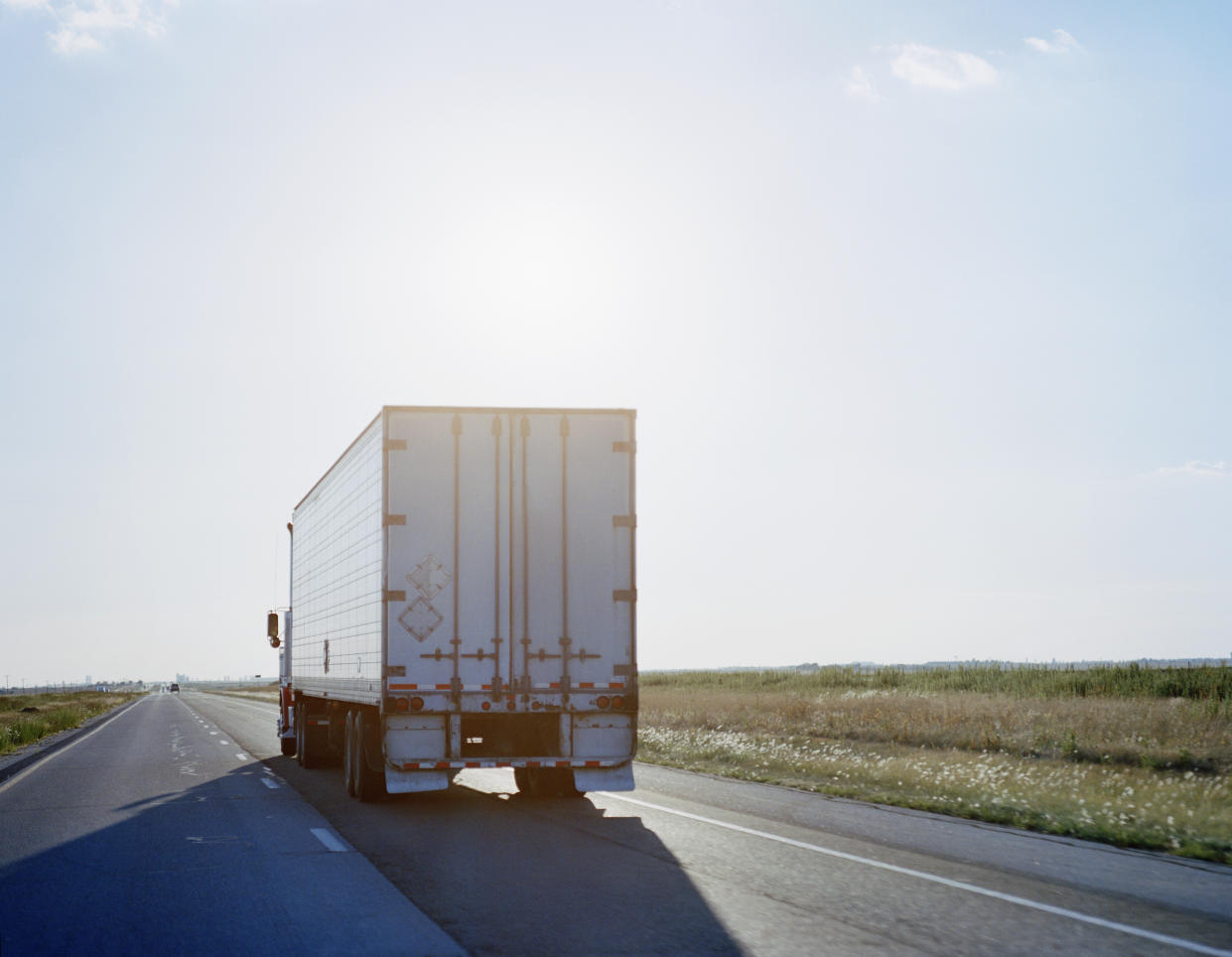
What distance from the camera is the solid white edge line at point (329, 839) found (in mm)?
10828

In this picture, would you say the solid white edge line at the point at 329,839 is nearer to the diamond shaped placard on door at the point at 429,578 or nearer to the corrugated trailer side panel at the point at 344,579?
the corrugated trailer side panel at the point at 344,579

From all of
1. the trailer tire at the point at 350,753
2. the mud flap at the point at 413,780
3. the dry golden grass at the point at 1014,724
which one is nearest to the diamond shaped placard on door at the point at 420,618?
the mud flap at the point at 413,780

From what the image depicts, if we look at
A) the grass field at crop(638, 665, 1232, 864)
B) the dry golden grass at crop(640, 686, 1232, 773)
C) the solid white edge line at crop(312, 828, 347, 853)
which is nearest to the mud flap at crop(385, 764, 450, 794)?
the solid white edge line at crop(312, 828, 347, 853)

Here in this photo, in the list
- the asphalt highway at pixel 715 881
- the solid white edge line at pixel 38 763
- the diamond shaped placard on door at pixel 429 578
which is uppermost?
the diamond shaped placard on door at pixel 429 578

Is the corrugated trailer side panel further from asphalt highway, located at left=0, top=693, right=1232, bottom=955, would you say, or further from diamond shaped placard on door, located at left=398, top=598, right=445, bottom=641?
asphalt highway, located at left=0, top=693, right=1232, bottom=955

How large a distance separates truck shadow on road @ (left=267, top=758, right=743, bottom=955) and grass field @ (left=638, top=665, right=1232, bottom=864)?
14.4 ft

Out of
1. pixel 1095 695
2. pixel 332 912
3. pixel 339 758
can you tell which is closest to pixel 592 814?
pixel 332 912

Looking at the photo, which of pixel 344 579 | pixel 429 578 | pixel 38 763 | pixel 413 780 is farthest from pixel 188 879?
pixel 38 763

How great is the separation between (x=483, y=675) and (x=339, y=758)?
27.6 ft

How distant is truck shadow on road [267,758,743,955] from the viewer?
7102mm

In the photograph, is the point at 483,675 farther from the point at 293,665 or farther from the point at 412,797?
the point at 293,665

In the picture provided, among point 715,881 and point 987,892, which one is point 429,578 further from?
point 987,892

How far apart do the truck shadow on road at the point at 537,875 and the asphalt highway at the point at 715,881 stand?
1.0 inches

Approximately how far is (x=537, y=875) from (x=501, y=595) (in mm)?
4387
